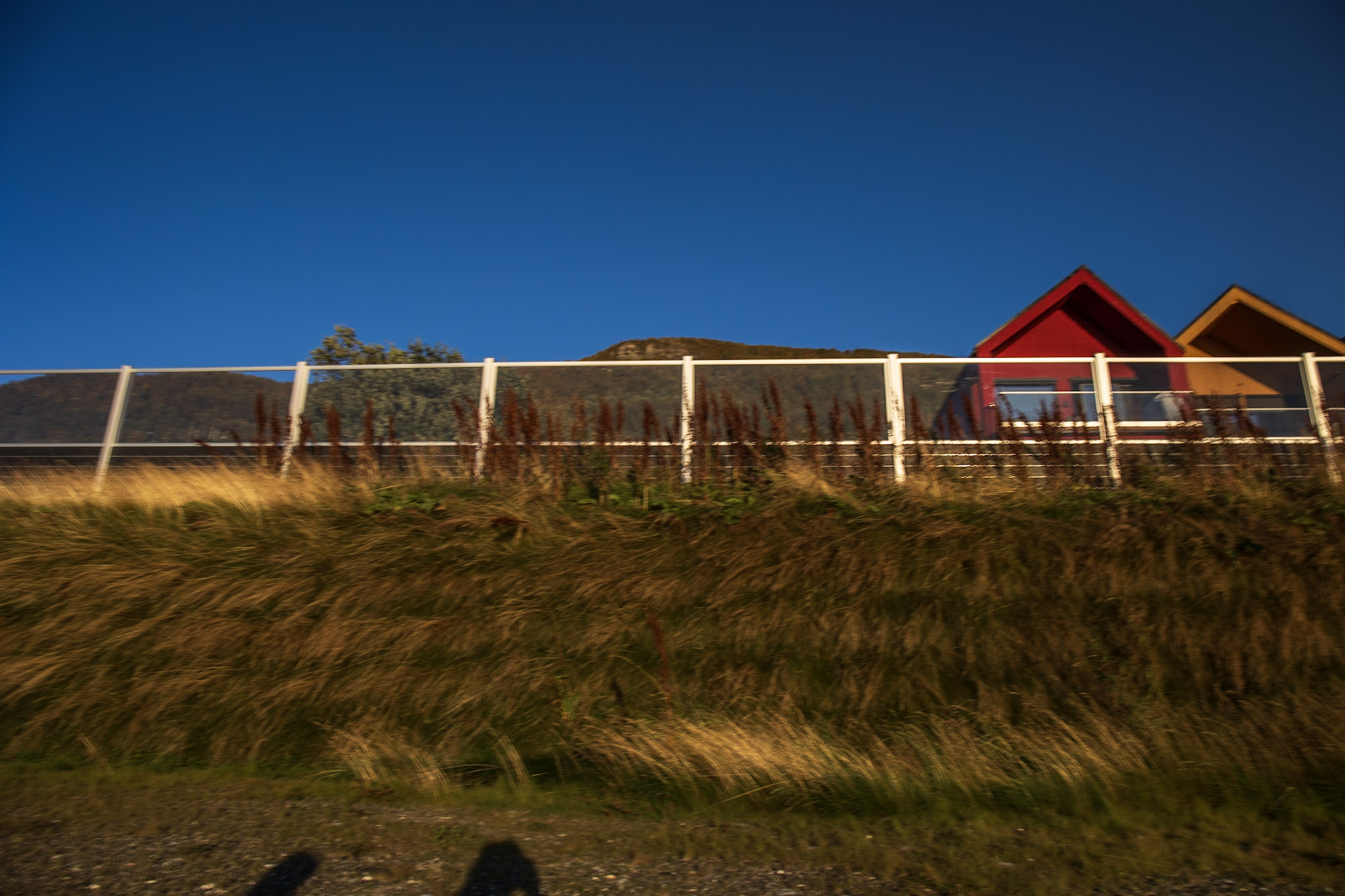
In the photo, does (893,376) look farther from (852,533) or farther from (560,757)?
(560,757)

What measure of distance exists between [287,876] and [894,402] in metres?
6.69

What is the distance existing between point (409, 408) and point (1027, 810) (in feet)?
22.9

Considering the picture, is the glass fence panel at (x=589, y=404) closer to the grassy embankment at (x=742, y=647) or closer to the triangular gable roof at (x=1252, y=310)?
the grassy embankment at (x=742, y=647)

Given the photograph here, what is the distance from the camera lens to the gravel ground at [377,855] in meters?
3.23

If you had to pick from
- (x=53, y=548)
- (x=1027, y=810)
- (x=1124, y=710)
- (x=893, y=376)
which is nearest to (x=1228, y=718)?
(x=1124, y=710)

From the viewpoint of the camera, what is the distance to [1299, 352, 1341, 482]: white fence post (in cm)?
788

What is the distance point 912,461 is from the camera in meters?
7.80

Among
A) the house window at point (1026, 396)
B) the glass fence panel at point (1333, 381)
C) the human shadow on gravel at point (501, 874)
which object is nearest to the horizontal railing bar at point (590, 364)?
the house window at point (1026, 396)

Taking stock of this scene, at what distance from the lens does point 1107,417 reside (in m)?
7.93

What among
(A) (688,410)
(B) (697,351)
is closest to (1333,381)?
(A) (688,410)

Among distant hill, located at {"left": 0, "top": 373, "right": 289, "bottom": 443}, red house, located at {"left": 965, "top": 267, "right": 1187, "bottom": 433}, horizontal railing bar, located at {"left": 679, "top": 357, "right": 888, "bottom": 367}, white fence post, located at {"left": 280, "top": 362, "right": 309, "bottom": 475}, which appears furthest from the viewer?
red house, located at {"left": 965, "top": 267, "right": 1187, "bottom": 433}

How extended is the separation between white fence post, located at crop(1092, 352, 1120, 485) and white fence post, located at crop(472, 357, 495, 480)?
19.3ft

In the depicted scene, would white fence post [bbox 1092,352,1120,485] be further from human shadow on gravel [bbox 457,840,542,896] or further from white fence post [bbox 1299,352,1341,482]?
human shadow on gravel [bbox 457,840,542,896]

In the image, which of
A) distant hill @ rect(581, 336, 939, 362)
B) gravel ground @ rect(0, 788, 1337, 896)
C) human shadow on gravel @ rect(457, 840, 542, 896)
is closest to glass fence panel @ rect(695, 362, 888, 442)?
gravel ground @ rect(0, 788, 1337, 896)
